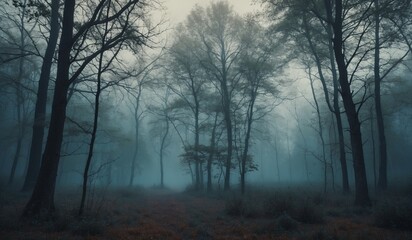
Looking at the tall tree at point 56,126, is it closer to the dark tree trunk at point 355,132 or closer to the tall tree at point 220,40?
the dark tree trunk at point 355,132

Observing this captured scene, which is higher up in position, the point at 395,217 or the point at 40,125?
the point at 40,125

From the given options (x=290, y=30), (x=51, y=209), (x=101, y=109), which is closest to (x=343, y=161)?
(x=290, y=30)

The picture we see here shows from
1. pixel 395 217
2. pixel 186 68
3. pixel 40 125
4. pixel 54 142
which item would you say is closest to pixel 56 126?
pixel 54 142

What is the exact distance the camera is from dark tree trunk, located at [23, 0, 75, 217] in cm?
788

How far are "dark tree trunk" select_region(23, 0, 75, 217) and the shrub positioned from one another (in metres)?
8.87

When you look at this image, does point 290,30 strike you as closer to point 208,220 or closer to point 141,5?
point 141,5

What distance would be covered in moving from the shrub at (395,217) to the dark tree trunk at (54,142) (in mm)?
8866

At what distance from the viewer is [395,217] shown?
6781mm

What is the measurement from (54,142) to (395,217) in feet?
31.3

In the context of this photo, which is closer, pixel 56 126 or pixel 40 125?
pixel 56 126

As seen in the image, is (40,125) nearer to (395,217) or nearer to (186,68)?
(186,68)

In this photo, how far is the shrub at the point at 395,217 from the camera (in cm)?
659

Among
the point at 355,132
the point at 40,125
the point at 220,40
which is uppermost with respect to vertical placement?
the point at 220,40

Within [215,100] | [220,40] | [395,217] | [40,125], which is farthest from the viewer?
[215,100]
